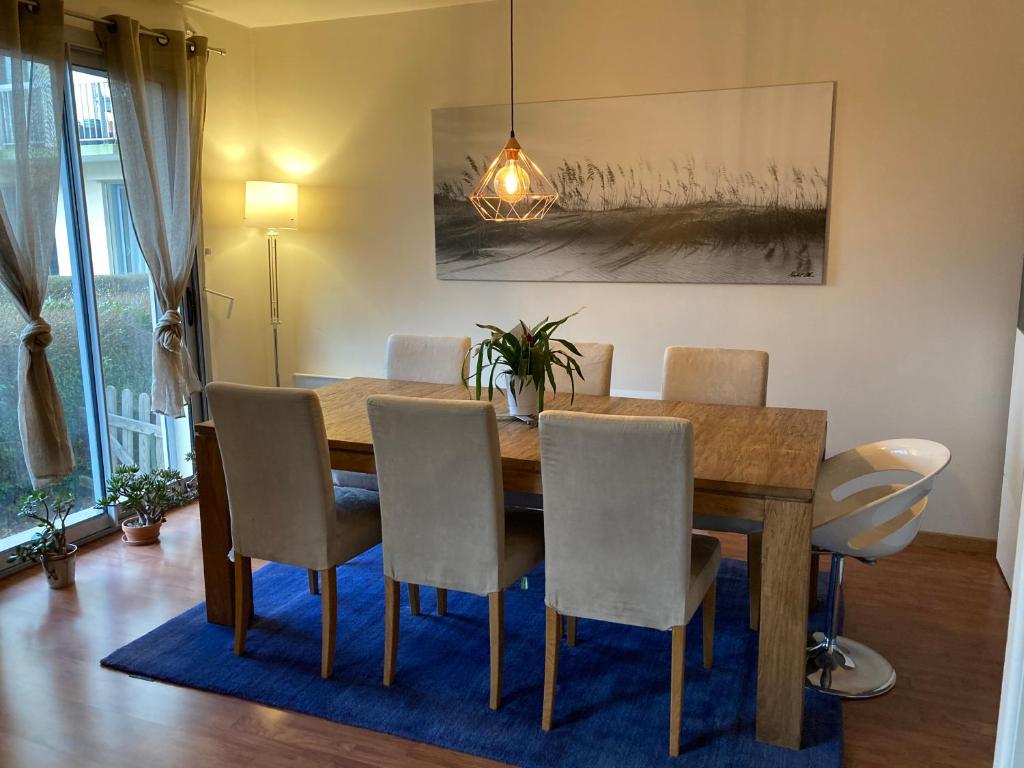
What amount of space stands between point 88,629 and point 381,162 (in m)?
2.90

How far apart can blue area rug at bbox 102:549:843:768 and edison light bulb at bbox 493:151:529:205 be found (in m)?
1.63

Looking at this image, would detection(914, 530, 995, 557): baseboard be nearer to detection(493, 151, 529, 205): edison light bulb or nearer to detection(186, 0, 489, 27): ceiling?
detection(493, 151, 529, 205): edison light bulb

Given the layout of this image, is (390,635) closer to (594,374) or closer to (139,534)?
(594,374)

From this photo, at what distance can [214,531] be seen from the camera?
3055mm

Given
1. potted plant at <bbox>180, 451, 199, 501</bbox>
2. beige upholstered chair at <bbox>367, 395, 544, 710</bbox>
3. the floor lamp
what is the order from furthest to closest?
the floor lamp, potted plant at <bbox>180, 451, 199, 501</bbox>, beige upholstered chair at <bbox>367, 395, 544, 710</bbox>

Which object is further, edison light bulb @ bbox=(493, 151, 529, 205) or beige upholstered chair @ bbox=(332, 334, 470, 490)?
beige upholstered chair @ bbox=(332, 334, 470, 490)

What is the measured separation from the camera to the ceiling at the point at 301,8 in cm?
431

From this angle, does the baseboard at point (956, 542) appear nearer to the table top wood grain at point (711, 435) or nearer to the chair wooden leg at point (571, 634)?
the table top wood grain at point (711, 435)

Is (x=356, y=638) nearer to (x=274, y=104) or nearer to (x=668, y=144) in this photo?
(x=668, y=144)

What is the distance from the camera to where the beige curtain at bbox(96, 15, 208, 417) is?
390cm

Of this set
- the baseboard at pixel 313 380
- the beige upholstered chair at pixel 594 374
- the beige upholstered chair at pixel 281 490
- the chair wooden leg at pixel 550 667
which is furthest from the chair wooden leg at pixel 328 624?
the baseboard at pixel 313 380

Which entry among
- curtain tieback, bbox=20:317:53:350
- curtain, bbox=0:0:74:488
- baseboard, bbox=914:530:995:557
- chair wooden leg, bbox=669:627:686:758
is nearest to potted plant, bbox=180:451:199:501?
curtain, bbox=0:0:74:488

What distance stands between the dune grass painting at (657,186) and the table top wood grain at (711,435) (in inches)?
42.7

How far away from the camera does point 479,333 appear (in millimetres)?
4703
